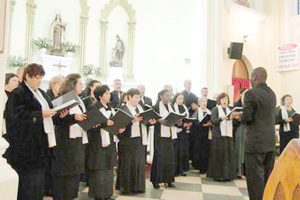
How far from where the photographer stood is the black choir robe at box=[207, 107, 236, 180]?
5.31 metres

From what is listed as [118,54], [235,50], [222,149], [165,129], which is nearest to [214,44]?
[235,50]

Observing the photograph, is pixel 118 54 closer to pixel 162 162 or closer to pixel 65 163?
pixel 162 162

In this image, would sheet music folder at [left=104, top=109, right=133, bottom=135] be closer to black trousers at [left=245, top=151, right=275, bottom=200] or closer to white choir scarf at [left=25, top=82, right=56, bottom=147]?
white choir scarf at [left=25, top=82, right=56, bottom=147]

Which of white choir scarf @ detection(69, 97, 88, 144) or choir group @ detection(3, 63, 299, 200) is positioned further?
white choir scarf @ detection(69, 97, 88, 144)

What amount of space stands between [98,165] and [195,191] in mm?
1705

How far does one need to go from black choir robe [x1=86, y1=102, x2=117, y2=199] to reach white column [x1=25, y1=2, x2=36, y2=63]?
620 cm

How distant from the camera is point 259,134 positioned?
3326mm

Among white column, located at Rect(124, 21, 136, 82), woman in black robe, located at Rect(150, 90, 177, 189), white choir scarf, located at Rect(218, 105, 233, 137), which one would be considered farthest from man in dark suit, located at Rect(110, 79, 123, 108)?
white column, located at Rect(124, 21, 136, 82)

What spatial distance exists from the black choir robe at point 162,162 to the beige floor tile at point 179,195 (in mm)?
221

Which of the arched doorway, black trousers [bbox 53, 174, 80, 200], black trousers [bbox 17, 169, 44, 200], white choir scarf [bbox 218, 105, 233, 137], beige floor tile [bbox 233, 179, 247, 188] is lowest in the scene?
beige floor tile [bbox 233, 179, 247, 188]

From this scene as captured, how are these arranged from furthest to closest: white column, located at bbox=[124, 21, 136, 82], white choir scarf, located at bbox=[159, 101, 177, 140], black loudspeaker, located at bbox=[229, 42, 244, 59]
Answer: white column, located at bbox=[124, 21, 136, 82] → black loudspeaker, located at bbox=[229, 42, 244, 59] → white choir scarf, located at bbox=[159, 101, 177, 140]

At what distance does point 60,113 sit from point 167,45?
8504mm

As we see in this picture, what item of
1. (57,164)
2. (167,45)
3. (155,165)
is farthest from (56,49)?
(57,164)

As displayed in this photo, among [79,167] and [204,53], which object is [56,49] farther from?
[79,167]
